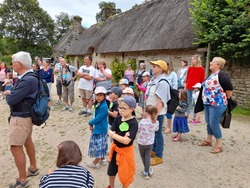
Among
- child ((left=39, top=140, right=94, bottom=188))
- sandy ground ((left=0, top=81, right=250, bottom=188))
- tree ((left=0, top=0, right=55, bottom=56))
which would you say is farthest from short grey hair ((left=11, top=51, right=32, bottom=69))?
tree ((left=0, top=0, right=55, bottom=56))

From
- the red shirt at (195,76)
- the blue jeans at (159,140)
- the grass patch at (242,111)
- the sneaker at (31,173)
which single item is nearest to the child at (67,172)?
the sneaker at (31,173)

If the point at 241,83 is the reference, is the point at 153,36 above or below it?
above

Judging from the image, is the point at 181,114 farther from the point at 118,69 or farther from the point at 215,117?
the point at 118,69

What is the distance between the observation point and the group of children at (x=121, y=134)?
7.64ft

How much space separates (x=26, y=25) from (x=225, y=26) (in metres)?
34.2

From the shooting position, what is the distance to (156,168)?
3.29 m

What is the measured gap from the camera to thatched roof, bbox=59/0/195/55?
29.9 ft

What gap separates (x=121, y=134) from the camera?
2.37 meters

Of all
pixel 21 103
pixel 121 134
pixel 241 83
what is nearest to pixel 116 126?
pixel 121 134

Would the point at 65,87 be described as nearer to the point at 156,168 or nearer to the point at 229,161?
the point at 156,168

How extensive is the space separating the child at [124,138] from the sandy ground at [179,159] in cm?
57

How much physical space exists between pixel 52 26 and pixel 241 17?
112 ft

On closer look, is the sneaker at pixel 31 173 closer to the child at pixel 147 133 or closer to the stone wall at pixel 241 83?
the child at pixel 147 133

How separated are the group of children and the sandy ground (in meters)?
0.29
